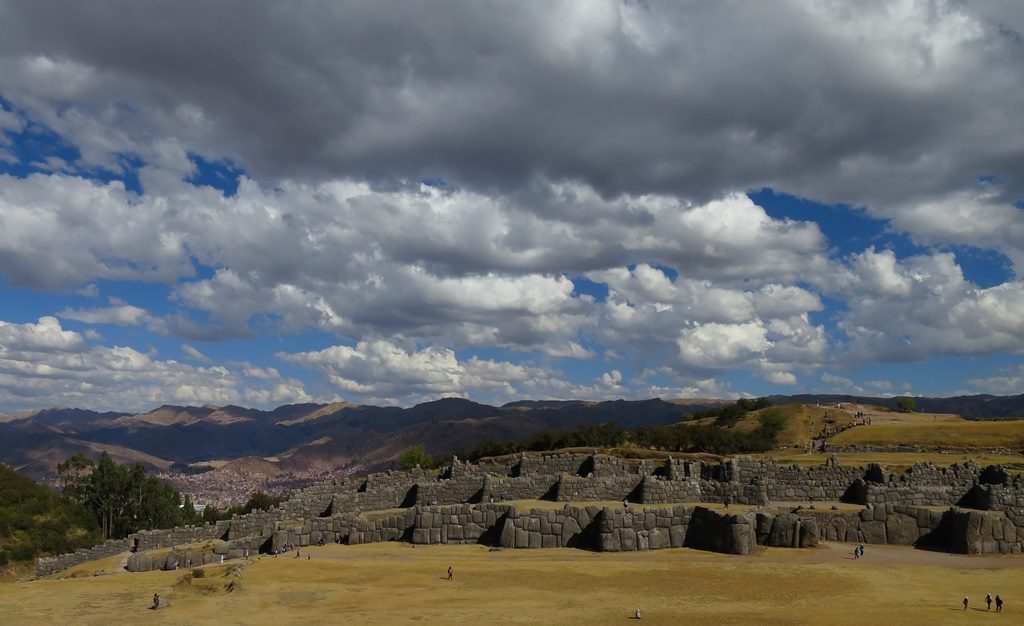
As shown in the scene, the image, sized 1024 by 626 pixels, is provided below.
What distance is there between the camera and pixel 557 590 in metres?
25.8

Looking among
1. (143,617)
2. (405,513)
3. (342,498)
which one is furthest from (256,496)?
(143,617)

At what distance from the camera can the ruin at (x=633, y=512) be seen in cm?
3181

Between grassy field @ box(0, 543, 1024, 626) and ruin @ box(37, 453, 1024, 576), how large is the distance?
1.28m

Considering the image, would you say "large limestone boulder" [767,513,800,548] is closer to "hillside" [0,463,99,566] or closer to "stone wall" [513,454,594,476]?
"stone wall" [513,454,594,476]

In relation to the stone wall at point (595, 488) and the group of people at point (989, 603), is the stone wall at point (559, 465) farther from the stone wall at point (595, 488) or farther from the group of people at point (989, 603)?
the group of people at point (989, 603)

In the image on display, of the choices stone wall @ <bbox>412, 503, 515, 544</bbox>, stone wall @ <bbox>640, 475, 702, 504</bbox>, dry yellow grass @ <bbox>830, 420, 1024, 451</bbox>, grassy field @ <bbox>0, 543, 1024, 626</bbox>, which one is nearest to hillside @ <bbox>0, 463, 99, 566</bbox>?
grassy field @ <bbox>0, 543, 1024, 626</bbox>

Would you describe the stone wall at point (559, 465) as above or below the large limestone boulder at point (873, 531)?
above

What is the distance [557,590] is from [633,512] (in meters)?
8.53

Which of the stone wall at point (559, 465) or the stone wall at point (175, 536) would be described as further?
the stone wall at point (559, 465)

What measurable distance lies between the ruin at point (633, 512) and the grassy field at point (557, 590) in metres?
1.28

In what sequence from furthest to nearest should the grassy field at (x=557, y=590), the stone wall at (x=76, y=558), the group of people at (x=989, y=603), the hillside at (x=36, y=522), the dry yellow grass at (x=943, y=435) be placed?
the dry yellow grass at (x=943, y=435) → the hillside at (x=36, y=522) → the stone wall at (x=76, y=558) → the grassy field at (x=557, y=590) → the group of people at (x=989, y=603)

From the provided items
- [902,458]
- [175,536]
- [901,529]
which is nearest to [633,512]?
[901,529]

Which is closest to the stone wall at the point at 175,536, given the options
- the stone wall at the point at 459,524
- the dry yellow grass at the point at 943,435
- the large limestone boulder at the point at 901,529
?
the stone wall at the point at 459,524

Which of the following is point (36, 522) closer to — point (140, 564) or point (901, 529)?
point (140, 564)
